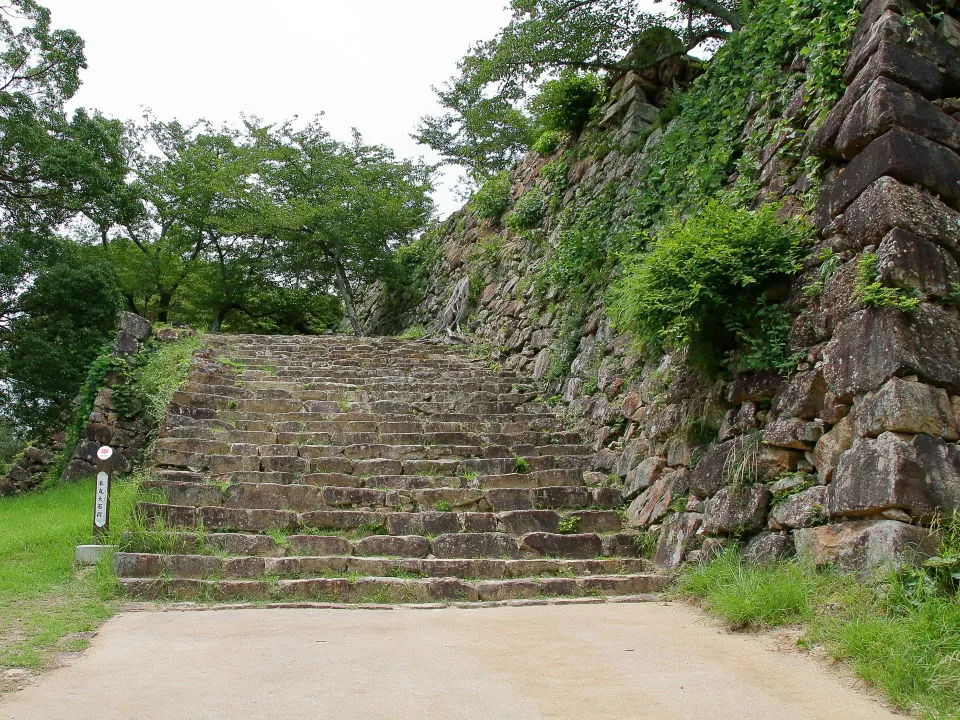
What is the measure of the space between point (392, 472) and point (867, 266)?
4541mm

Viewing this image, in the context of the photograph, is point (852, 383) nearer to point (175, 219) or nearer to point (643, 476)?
point (643, 476)

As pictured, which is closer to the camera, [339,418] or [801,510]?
[801,510]

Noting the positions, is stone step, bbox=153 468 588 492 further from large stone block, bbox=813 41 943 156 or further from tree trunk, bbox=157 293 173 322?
tree trunk, bbox=157 293 173 322

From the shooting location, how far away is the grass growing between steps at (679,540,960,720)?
271cm

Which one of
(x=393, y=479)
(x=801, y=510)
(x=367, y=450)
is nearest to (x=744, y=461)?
(x=801, y=510)

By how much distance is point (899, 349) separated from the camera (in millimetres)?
3844

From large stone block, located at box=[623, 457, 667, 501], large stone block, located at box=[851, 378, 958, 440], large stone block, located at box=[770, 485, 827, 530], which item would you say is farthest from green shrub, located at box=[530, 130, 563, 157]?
large stone block, located at box=[851, 378, 958, 440]

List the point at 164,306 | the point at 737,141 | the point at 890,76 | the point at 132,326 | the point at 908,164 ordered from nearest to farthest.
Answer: the point at 908,164 → the point at 890,76 → the point at 737,141 → the point at 132,326 → the point at 164,306

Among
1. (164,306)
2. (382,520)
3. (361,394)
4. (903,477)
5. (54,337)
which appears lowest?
(382,520)

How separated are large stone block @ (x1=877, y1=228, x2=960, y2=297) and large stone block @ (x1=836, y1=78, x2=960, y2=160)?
2.66 ft

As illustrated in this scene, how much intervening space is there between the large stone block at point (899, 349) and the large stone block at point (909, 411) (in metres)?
0.07

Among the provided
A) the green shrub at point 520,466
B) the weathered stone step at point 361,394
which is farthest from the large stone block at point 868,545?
the weathered stone step at point 361,394

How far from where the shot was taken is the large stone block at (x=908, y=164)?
4.29 metres

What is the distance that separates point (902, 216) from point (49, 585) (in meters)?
6.16
